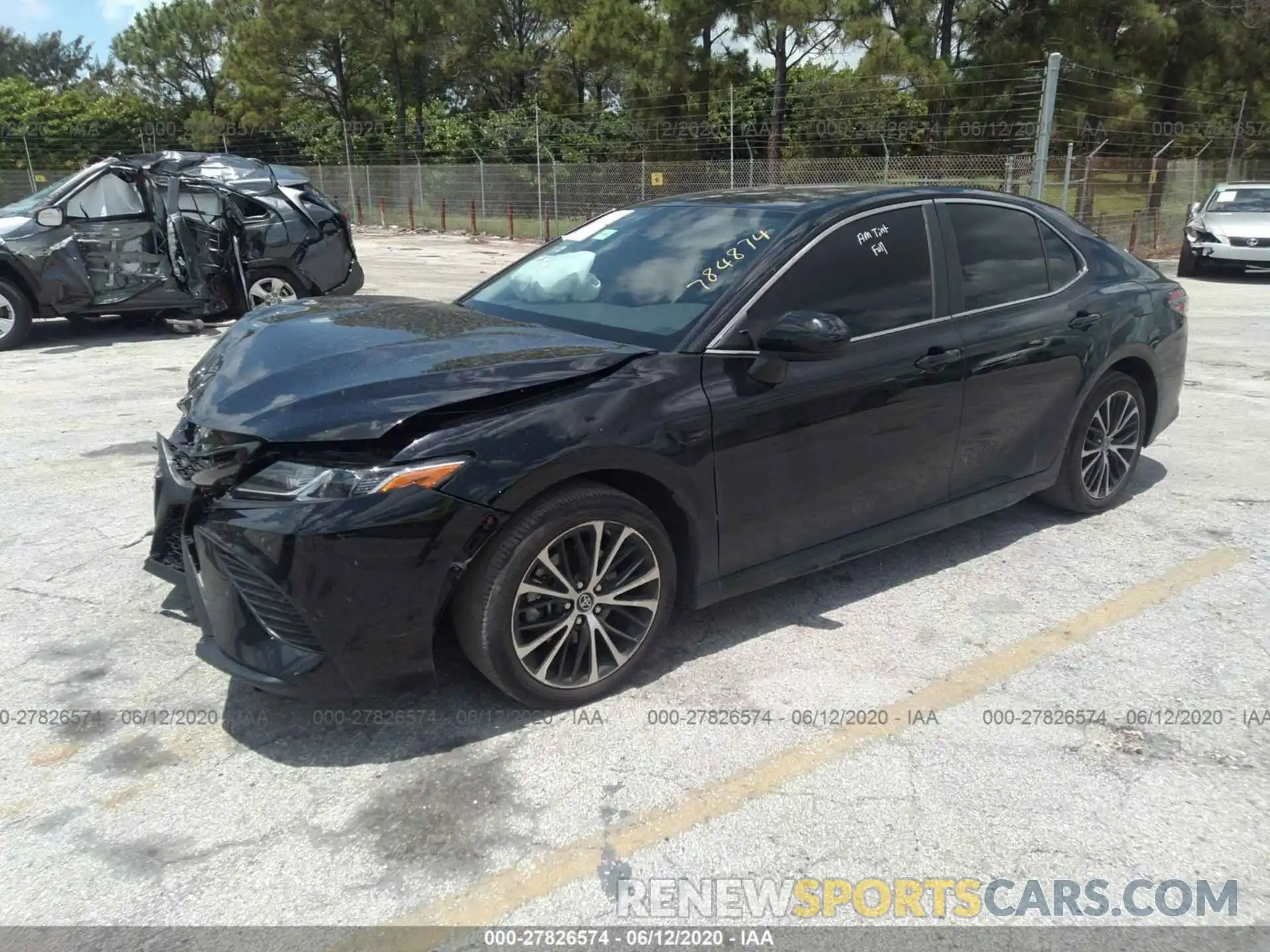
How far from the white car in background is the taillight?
12.8 metres

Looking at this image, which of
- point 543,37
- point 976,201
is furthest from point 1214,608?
point 543,37

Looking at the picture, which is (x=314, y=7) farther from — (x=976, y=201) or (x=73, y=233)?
(x=976, y=201)

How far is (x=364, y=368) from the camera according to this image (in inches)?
121

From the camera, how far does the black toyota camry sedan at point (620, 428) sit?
9.26 feet

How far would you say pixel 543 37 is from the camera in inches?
1483

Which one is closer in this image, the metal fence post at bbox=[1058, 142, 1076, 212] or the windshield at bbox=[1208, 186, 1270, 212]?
the metal fence post at bbox=[1058, 142, 1076, 212]

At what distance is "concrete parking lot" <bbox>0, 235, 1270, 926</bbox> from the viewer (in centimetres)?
254

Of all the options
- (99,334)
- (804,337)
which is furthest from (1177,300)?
(99,334)

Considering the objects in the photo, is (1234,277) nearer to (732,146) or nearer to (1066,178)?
(1066,178)

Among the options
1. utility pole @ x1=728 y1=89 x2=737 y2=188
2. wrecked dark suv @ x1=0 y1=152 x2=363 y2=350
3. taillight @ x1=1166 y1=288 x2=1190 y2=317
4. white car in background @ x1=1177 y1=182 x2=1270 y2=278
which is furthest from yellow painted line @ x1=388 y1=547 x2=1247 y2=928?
utility pole @ x1=728 y1=89 x2=737 y2=188

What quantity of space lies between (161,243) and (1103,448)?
28.3 ft

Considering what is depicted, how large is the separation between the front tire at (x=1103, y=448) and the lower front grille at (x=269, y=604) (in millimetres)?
3622

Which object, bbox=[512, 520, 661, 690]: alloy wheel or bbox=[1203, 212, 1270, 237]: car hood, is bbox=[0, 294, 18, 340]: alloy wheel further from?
bbox=[1203, 212, 1270, 237]: car hood

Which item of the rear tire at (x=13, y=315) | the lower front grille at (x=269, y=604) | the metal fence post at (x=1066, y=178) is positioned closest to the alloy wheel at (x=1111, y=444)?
the lower front grille at (x=269, y=604)
